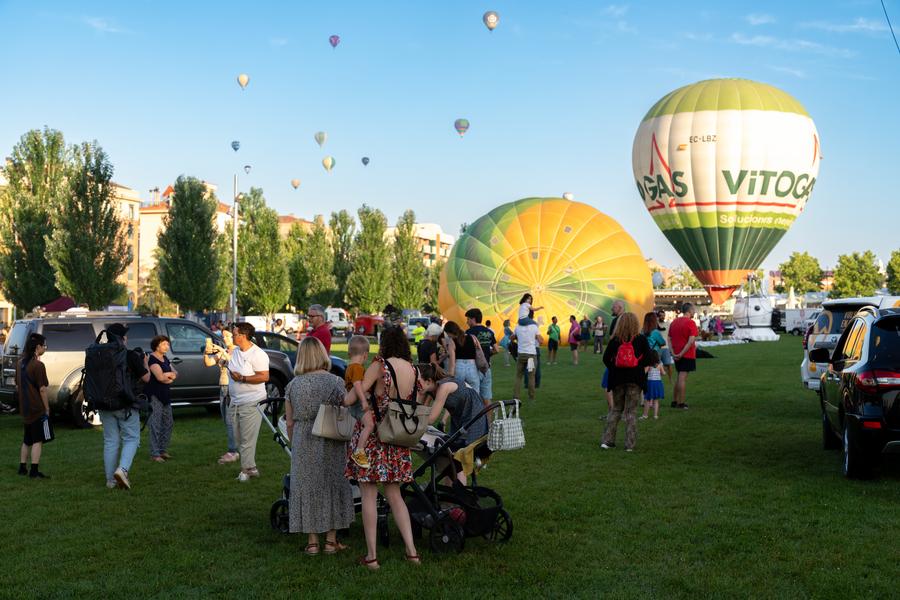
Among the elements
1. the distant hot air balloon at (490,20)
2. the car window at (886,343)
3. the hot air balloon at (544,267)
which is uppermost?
the distant hot air balloon at (490,20)

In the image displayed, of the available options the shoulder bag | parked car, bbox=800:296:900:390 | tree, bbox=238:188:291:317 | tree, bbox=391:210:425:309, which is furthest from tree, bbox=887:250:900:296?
the shoulder bag

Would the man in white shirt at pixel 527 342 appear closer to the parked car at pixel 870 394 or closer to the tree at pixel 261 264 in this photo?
the parked car at pixel 870 394

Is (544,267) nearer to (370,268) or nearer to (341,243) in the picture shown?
(370,268)

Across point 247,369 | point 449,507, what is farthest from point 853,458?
point 247,369

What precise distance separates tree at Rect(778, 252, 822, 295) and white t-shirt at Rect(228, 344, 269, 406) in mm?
167479

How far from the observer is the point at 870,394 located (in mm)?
9344

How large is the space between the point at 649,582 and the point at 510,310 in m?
32.1

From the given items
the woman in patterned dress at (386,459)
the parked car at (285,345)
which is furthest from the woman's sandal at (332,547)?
the parked car at (285,345)

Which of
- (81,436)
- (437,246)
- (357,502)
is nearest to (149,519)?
(357,502)

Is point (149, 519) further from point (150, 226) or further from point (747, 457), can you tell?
point (150, 226)

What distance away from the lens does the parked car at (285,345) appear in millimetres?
17812

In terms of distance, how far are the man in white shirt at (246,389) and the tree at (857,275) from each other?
437 feet

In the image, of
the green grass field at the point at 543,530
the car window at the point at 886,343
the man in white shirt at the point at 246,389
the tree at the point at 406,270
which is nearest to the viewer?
the green grass field at the point at 543,530

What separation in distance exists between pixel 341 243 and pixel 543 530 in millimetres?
76188
